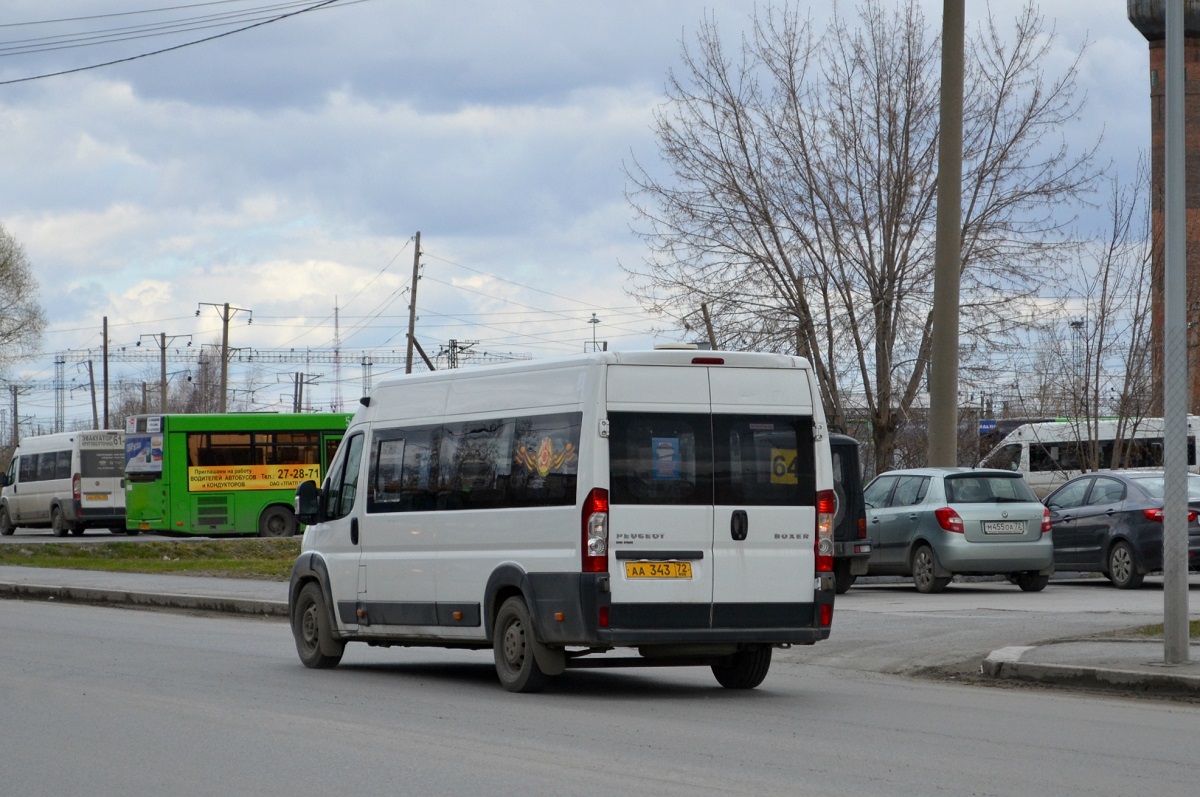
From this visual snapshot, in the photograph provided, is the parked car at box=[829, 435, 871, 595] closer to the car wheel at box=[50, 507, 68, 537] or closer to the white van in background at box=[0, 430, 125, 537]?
the white van in background at box=[0, 430, 125, 537]

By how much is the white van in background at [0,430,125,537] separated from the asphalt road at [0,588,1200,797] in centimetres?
3310

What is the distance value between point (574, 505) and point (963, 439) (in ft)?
86.3

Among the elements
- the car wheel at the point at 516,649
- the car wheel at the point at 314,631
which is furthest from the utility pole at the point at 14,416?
the car wheel at the point at 516,649

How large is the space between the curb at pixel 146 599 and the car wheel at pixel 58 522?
71.7ft

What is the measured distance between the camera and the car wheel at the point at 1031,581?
72.8 ft

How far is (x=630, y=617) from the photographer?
10.9 meters

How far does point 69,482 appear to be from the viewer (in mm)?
46969

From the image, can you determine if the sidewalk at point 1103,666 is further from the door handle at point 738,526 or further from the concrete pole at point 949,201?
the concrete pole at point 949,201

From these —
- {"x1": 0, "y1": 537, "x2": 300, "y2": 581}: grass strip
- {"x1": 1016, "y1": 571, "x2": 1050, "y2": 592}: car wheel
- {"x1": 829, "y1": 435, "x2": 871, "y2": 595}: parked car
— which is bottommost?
{"x1": 0, "y1": 537, "x2": 300, "y2": 581}: grass strip

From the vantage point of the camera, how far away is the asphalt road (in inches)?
303

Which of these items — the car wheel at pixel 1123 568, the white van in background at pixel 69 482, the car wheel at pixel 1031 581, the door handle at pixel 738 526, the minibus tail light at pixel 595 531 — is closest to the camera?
the minibus tail light at pixel 595 531

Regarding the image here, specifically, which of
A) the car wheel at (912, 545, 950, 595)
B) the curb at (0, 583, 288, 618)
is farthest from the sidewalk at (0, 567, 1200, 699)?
the car wheel at (912, 545, 950, 595)

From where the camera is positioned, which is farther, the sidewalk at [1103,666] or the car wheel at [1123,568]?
the car wheel at [1123,568]

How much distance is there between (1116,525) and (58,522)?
33.9 metres
